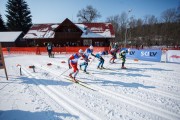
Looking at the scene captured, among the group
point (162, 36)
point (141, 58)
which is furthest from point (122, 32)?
point (141, 58)

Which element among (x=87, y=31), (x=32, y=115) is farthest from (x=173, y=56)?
(x=87, y=31)

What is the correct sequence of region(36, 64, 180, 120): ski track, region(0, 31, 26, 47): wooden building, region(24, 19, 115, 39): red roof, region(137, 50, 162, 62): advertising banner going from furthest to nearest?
region(0, 31, 26, 47): wooden building
region(24, 19, 115, 39): red roof
region(137, 50, 162, 62): advertising banner
region(36, 64, 180, 120): ski track

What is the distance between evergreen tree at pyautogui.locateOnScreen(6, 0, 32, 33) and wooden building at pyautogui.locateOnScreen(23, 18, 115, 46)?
2085 cm

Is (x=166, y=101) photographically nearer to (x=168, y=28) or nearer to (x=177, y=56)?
(x=177, y=56)

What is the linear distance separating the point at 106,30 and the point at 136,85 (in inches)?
1187

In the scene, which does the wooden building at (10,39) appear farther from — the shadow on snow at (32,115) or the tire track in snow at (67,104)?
the shadow on snow at (32,115)

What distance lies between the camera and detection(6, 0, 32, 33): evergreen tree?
5446 centimetres

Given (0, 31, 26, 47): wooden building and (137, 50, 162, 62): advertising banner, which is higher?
(0, 31, 26, 47): wooden building

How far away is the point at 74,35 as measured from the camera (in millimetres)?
35906

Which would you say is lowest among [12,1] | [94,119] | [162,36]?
[94,119]

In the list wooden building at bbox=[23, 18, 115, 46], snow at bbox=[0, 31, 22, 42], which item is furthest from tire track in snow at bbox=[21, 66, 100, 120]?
snow at bbox=[0, 31, 22, 42]

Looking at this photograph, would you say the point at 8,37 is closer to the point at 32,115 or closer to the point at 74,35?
the point at 74,35

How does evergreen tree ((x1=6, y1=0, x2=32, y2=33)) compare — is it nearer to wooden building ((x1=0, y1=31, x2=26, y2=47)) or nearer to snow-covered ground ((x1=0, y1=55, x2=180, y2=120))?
wooden building ((x1=0, y1=31, x2=26, y2=47))

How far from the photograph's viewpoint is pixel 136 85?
7.79m
